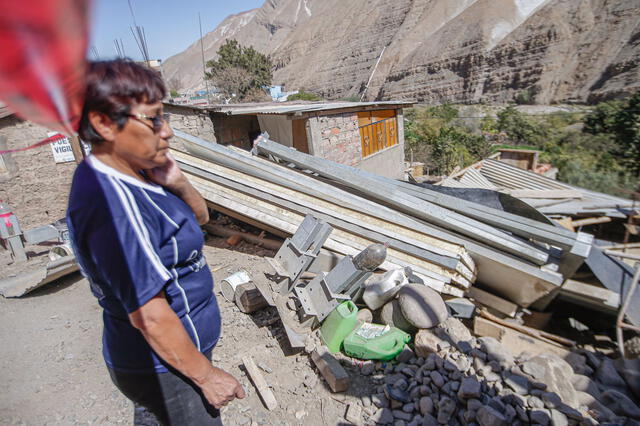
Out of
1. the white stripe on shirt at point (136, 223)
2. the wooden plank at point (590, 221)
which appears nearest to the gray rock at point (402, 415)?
the white stripe on shirt at point (136, 223)

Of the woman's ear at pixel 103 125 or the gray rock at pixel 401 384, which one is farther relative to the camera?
the gray rock at pixel 401 384

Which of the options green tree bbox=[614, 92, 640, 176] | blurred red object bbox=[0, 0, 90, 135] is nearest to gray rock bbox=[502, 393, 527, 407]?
blurred red object bbox=[0, 0, 90, 135]

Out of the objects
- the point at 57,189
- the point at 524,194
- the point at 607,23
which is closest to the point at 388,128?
the point at 524,194

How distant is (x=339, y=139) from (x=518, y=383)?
6844mm

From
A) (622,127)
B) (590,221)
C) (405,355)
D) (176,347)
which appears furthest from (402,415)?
(622,127)

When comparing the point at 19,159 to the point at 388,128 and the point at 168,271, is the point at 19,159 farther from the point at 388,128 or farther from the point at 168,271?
the point at 388,128

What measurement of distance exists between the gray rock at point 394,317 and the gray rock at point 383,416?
881 mm

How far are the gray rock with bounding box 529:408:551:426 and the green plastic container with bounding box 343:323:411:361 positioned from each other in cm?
104

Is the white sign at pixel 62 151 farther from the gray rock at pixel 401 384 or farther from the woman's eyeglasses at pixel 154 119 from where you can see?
the gray rock at pixel 401 384

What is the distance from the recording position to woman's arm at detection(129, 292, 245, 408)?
0.98 meters

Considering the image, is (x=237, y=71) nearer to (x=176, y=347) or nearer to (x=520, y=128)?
(x=520, y=128)

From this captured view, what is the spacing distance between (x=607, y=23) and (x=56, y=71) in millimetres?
38565

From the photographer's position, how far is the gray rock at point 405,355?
9.34 feet

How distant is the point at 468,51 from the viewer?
3350 cm
